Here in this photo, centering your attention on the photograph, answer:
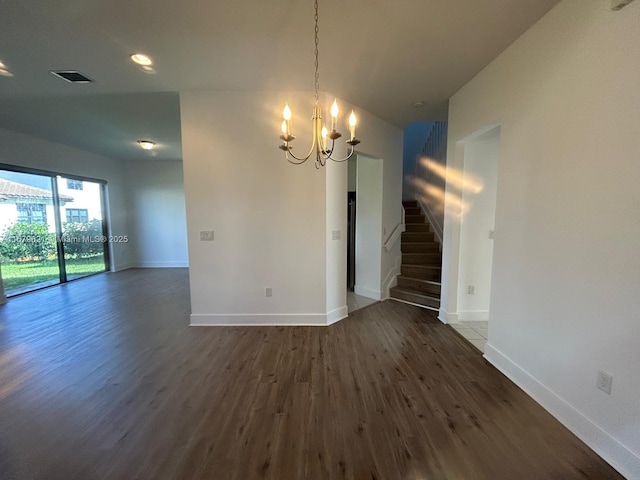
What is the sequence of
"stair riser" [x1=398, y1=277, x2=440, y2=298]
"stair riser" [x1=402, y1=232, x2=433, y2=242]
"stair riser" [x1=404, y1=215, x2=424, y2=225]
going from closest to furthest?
"stair riser" [x1=398, y1=277, x2=440, y2=298] → "stair riser" [x1=402, y1=232, x2=433, y2=242] → "stair riser" [x1=404, y1=215, x2=424, y2=225]

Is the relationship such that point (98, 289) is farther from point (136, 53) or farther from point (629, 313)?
point (629, 313)

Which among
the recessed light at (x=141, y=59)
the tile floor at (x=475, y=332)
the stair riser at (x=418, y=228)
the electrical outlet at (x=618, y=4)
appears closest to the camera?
the electrical outlet at (x=618, y=4)

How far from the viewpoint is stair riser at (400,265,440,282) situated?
4520mm

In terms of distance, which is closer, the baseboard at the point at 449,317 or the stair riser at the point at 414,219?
the baseboard at the point at 449,317

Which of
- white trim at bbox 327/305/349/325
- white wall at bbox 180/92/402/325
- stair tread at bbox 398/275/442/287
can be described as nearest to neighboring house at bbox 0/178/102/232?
white wall at bbox 180/92/402/325

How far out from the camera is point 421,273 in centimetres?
467

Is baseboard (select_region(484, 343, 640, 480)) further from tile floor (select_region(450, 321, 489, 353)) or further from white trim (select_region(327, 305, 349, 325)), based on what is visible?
white trim (select_region(327, 305, 349, 325))

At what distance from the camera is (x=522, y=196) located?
2.23 meters

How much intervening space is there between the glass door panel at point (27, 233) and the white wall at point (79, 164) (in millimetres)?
309

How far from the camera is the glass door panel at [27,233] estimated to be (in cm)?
472

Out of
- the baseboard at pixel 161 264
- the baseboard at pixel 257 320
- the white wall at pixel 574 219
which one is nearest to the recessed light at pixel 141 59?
the baseboard at pixel 257 320

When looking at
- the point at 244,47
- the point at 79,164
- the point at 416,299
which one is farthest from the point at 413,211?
the point at 79,164

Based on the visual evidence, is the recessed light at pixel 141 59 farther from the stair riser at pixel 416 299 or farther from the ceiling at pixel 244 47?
the stair riser at pixel 416 299

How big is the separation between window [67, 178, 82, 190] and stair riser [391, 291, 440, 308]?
7.31 m
